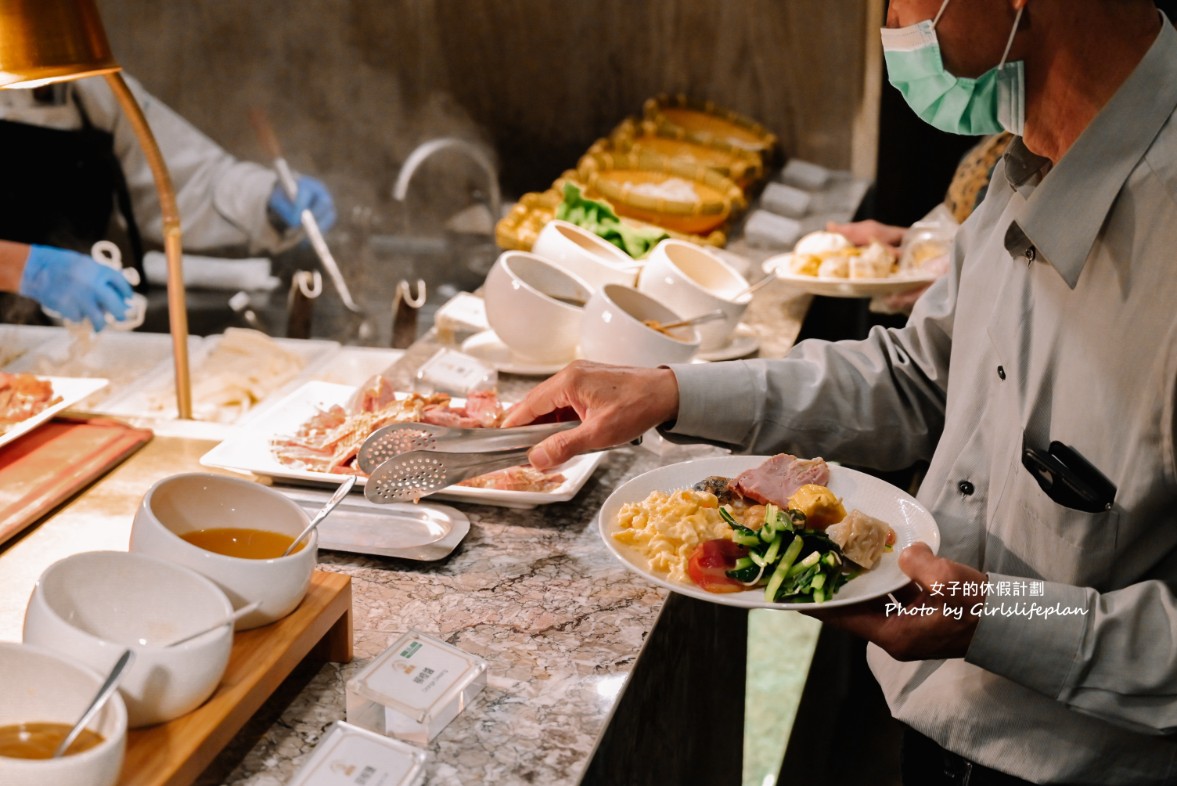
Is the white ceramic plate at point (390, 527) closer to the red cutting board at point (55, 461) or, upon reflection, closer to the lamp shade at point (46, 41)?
the red cutting board at point (55, 461)

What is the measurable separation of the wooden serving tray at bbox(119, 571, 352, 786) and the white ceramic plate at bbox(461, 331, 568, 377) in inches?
40.8

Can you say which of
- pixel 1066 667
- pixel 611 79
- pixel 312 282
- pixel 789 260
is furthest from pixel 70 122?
pixel 1066 667

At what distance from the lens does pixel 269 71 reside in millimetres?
4195

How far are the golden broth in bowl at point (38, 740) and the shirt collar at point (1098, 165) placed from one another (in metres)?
1.13

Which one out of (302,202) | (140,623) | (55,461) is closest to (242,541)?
(140,623)

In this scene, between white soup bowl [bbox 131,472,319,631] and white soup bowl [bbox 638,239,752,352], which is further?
white soup bowl [bbox 638,239,752,352]

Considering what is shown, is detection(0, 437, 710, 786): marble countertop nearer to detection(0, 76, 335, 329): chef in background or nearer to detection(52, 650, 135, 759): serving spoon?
detection(52, 650, 135, 759): serving spoon

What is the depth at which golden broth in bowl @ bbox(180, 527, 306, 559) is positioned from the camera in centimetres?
122

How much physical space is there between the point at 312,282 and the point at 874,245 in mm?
2321

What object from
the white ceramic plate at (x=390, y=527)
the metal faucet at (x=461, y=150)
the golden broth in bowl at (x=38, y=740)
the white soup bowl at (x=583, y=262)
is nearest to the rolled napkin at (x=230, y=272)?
the metal faucet at (x=461, y=150)

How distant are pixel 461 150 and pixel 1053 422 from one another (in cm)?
348

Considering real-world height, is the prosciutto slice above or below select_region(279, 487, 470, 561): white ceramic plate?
above

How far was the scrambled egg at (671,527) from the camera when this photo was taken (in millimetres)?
1262

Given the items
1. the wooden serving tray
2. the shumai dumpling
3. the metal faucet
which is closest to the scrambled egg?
the shumai dumpling
